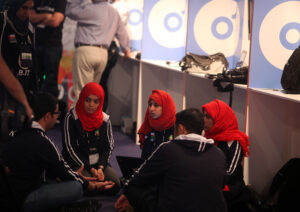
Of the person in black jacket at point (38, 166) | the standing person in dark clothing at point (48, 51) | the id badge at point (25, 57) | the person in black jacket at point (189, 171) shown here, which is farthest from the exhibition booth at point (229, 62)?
the id badge at point (25, 57)

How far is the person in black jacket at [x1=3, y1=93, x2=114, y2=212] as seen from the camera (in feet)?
8.63

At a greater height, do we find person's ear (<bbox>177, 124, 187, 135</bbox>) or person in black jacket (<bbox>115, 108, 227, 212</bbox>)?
person's ear (<bbox>177, 124, 187, 135</bbox>)

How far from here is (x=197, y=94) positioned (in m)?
4.08

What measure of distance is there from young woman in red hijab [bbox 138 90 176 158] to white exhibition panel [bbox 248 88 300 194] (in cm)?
63

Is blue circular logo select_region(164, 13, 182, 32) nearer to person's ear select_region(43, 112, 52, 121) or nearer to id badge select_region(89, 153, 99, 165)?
id badge select_region(89, 153, 99, 165)

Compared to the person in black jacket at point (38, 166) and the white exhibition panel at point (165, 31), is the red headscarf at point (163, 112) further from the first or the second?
the white exhibition panel at point (165, 31)

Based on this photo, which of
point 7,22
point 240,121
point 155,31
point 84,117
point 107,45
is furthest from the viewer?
point 107,45

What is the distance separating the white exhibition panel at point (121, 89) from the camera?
5984mm

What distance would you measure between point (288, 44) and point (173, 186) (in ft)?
4.34

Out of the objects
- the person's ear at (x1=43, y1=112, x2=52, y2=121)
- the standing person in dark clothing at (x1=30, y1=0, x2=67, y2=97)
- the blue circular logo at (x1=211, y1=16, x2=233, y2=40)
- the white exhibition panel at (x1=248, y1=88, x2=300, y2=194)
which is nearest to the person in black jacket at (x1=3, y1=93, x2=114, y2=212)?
the person's ear at (x1=43, y1=112, x2=52, y2=121)

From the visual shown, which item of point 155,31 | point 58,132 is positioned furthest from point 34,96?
point 58,132

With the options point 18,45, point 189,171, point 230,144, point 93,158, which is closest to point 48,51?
point 93,158

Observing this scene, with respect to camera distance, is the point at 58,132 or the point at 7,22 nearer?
the point at 7,22

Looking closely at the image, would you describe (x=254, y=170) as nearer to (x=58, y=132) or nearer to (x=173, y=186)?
(x=173, y=186)
